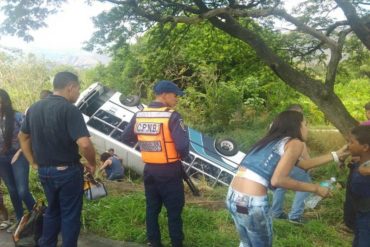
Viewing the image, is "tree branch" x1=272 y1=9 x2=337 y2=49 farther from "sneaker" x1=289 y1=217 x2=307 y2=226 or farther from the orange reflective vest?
the orange reflective vest

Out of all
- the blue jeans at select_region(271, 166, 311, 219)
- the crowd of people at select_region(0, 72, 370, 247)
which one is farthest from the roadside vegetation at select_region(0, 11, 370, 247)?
the crowd of people at select_region(0, 72, 370, 247)

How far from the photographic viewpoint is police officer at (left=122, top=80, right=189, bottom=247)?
4043 mm

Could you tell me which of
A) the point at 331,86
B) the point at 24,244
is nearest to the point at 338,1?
the point at 331,86

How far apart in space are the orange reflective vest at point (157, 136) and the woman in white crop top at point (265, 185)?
102cm

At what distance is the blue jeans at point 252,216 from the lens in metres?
3.04

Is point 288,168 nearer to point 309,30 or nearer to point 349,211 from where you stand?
point 349,211

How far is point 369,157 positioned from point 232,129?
1045 cm

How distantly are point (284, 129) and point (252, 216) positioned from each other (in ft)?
2.12

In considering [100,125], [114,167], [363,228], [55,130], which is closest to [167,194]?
[55,130]

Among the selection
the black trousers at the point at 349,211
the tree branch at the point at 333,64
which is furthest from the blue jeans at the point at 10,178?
the tree branch at the point at 333,64

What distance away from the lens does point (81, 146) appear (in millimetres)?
3592

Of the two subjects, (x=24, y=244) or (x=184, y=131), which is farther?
(x=24, y=244)

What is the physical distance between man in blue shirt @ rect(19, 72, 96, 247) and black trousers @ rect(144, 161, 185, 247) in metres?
0.61

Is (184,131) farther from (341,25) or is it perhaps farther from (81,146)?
(341,25)
